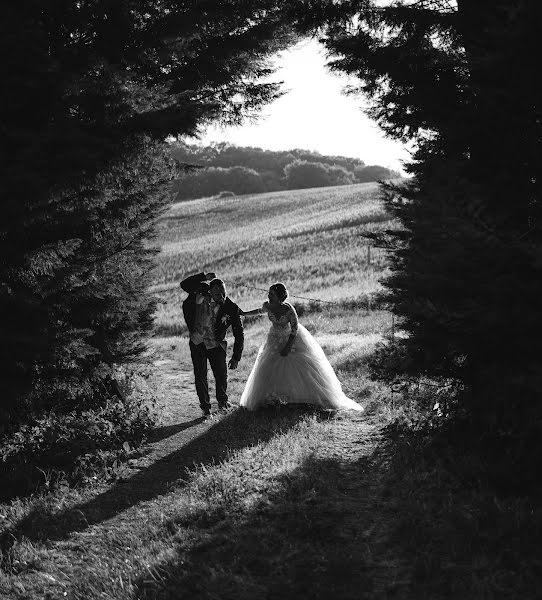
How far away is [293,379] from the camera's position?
9484 mm

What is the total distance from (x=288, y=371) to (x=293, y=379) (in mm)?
155

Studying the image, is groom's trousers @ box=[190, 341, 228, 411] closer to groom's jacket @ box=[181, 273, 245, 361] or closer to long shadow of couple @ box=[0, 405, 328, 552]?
groom's jacket @ box=[181, 273, 245, 361]

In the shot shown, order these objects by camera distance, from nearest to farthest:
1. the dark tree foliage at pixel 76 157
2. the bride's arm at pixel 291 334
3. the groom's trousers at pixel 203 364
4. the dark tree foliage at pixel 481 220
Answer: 1. the dark tree foliage at pixel 481 220
2. the dark tree foliage at pixel 76 157
3. the bride's arm at pixel 291 334
4. the groom's trousers at pixel 203 364

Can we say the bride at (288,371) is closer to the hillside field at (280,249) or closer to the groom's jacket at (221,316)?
the groom's jacket at (221,316)

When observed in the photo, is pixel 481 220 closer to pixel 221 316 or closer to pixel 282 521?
pixel 282 521

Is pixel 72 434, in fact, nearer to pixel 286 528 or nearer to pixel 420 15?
pixel 286 528

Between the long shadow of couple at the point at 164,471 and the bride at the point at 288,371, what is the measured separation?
0.23 m

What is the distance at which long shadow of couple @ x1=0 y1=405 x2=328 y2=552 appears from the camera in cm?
605

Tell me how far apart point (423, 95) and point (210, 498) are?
4938 millimetres

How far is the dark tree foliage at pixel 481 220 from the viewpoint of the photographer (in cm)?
497

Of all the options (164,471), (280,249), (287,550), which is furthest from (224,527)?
(280,249)

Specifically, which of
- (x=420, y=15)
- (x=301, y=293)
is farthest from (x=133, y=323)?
(x=301, y=293)

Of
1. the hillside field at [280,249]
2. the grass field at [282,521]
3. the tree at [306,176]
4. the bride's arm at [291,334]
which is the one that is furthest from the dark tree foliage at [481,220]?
the tree at [306,176]

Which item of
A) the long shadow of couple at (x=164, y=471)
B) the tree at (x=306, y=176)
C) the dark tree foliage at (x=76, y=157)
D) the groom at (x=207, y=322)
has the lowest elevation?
the long shadow of couple at (x=164, y=471)
